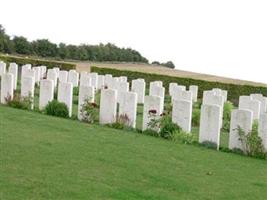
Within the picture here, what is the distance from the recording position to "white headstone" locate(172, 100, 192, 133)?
11120 millimetres

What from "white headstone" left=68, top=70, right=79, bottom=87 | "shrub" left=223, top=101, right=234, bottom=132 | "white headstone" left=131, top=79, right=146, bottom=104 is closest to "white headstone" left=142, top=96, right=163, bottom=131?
"shrub" left=223, top=101, right=234, bottom=132

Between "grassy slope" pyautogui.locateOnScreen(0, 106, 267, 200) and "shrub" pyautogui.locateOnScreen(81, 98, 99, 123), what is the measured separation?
1739mm

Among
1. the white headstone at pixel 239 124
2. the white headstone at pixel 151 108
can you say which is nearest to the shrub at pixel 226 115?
the white headstone at pixel 151 108

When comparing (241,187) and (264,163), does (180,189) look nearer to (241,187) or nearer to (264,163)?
(241,187)

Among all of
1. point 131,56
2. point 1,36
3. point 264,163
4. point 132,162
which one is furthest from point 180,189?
point 131,56

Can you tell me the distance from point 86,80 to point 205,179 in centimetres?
1129

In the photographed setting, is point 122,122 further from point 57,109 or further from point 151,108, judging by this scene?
point 57,109

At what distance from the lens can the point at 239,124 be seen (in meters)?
10.3

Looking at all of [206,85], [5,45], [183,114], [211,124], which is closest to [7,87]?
[183,114]

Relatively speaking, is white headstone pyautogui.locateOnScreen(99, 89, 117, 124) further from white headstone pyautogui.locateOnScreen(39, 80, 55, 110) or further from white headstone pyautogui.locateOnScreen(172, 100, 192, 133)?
white headstone pyautogui.locateOnScreen(39, 80, 55, 110)

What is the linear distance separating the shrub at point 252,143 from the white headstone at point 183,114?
122 centimetres

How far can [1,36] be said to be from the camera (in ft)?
137

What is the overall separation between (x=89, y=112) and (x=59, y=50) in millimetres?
31959

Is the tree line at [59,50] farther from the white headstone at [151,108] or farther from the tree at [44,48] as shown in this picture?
the white headstone at [151,108]
